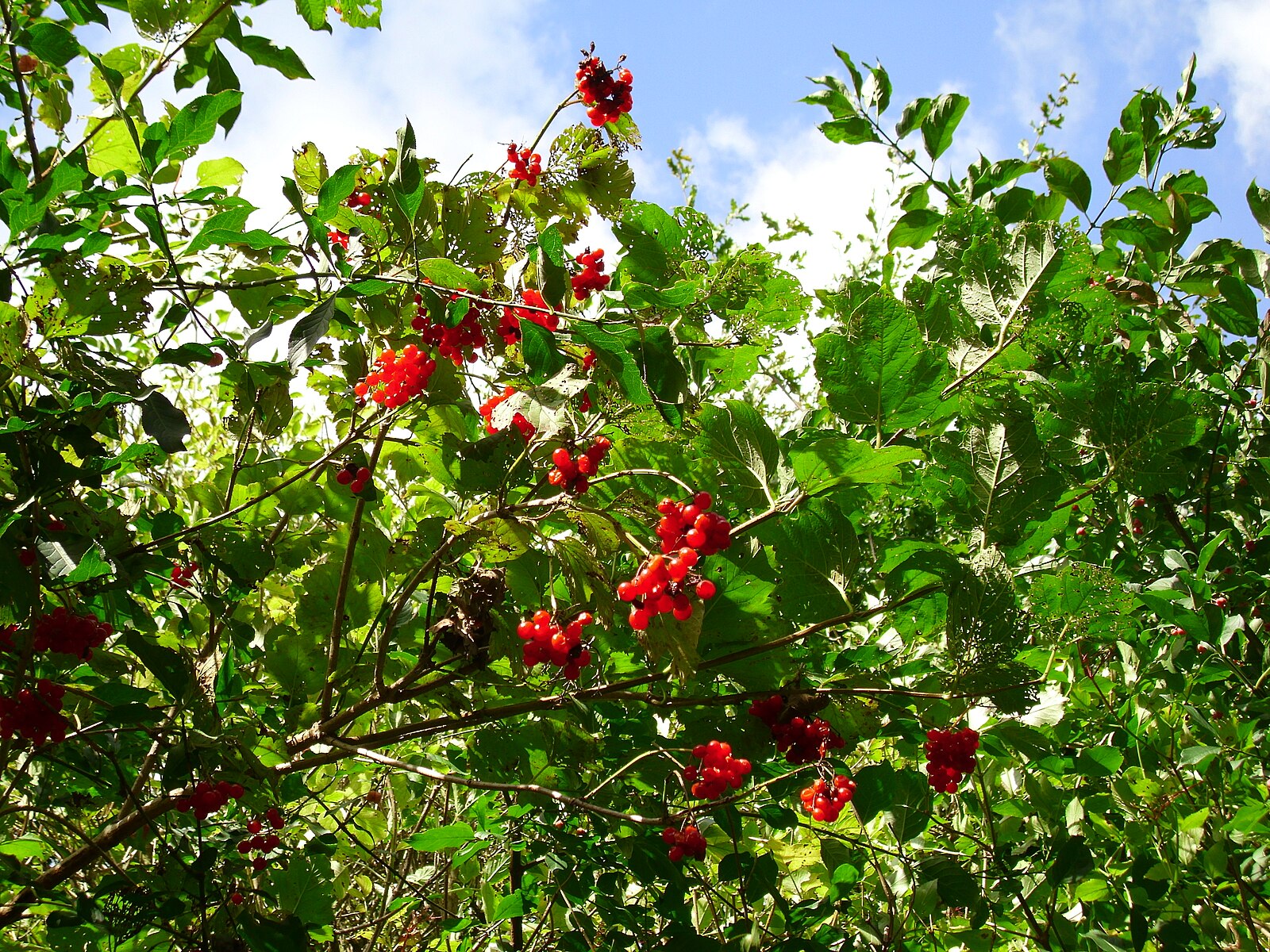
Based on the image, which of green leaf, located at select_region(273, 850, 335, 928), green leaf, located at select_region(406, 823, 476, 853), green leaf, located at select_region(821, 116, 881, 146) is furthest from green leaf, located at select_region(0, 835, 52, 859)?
green leaf, located at select_region(821, 116, 881, 146)

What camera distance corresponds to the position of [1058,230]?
213 centimetres

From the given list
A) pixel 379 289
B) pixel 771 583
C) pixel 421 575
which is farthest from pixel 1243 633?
pixel 379 289

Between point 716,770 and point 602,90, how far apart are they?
5.80 feet

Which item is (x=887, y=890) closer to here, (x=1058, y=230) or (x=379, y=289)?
(x=1058, y=230)

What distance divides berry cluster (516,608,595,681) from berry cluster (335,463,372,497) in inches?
18.7

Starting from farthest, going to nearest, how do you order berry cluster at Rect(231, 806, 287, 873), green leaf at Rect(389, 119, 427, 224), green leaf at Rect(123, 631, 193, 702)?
berry cluster at Rect(231, 806, 287, 873)
green leaf at Rect(123, 631, 193, 702)
green leaf at Rect(389, 119, 427, 224)

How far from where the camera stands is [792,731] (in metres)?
1.71

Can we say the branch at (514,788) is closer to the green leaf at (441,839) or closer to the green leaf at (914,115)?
the green leaf at (441,839)

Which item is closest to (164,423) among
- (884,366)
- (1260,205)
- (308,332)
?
(308,332)

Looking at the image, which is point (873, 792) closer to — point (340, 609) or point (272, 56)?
point (340, 609)

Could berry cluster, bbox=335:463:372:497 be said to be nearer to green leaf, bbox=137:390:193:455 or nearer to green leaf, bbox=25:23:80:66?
green leaf, bbox=137:390:193:455

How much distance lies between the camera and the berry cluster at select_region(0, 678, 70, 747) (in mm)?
1676

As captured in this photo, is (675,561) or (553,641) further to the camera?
(553,641)

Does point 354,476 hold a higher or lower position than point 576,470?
higher
